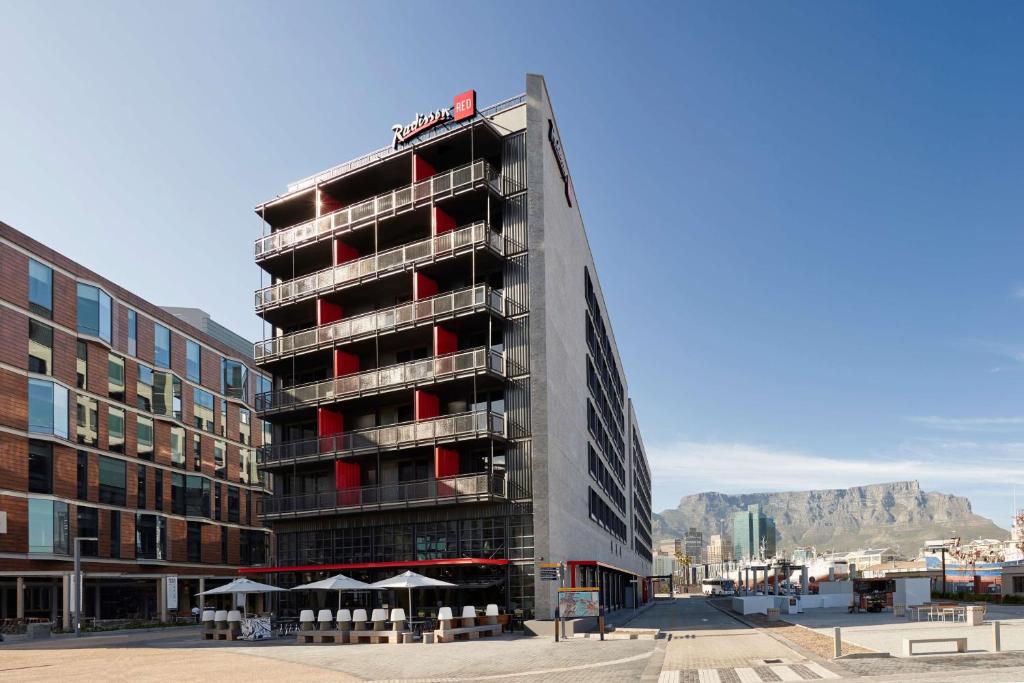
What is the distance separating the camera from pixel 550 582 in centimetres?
4050

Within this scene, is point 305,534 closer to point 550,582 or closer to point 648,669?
point 550,582

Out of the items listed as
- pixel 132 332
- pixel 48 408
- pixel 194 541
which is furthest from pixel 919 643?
pixel 194 541

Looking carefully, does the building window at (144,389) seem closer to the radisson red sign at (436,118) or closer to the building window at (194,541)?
the building window at (194,541)

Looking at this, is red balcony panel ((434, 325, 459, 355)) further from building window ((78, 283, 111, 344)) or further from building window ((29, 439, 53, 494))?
building window ((78, 283, 111, 344))

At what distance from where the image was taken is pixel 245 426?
297ft

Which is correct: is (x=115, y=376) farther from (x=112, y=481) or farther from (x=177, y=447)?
(x=177, y=447)

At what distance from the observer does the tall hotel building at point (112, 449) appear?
5725 centimetres

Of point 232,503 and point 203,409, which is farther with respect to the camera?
point 232,503

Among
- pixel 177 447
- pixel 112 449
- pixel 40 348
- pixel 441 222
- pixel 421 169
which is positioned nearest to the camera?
pixel 441 222

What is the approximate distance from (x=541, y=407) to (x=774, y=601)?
25.6 meters

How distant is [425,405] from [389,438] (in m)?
2.47

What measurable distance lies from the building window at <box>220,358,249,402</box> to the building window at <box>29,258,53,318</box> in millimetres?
26314

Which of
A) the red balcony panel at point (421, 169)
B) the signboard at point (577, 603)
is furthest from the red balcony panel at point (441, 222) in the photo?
the signboard at point (577, 603)

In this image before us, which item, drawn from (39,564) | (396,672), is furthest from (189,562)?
(396,672)
